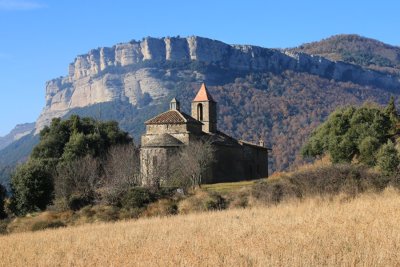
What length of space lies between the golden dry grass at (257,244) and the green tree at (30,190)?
2862 cm

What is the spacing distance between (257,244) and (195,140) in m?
40.2

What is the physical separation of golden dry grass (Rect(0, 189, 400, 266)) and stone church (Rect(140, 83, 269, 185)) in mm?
25986

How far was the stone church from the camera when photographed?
50.0 m

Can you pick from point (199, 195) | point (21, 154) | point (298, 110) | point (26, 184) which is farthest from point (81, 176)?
point (21, 154)

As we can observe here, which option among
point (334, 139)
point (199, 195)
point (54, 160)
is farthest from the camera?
point (54, 160)

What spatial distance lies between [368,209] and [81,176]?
3136 cm

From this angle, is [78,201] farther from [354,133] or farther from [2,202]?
[354,133]

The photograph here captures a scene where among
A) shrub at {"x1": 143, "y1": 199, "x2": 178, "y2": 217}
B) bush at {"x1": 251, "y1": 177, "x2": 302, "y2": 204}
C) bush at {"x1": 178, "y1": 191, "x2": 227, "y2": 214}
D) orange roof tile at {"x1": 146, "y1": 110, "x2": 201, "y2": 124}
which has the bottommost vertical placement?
shrub at {"x1": 143, "y1": 199, "x2": 178, "y2": 217}

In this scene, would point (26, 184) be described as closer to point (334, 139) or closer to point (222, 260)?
point (334, 139)

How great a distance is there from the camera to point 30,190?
46.0m

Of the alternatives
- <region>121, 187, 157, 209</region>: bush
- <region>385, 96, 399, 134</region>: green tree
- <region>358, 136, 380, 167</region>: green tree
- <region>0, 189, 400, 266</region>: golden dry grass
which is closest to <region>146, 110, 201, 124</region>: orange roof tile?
<region>358, 136, 380, 167</region>: green tree

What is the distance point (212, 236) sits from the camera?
14.6 m

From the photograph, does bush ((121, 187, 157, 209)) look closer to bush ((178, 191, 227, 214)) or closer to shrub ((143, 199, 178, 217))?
shrub ((143, 199, 178, 217))

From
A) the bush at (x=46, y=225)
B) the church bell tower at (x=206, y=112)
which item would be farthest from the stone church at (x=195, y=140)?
the bush at (x=46, y=225)
